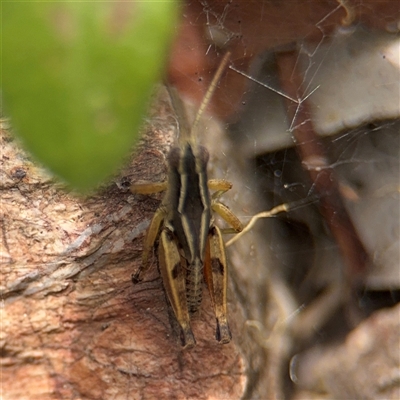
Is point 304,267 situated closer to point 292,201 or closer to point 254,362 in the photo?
point 292,201

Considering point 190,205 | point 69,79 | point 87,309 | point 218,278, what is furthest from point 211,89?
point 69,79

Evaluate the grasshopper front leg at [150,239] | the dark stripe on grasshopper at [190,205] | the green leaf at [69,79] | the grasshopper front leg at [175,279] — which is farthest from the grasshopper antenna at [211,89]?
the green leaf at [69,79]

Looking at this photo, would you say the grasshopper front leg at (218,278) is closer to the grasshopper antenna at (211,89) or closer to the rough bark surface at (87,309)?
the rough bark surface at (87,309)

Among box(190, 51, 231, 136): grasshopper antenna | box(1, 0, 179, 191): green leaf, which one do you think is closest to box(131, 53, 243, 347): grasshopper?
box(190, 51, 231, 136): grasshopper antenna

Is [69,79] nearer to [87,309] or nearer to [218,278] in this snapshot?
[87,309]

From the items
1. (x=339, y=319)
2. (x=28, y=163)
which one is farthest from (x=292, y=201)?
(x=28, y=163)
